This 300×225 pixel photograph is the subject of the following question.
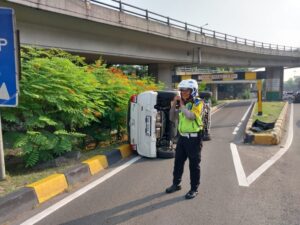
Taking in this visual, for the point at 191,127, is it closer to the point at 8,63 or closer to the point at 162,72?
the point at 8,63

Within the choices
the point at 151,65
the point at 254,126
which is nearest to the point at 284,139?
the point at 254,126

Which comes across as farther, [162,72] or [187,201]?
[162,72]

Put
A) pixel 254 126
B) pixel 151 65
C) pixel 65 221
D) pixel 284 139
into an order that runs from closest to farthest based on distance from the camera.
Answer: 1. pixel 65 221
2. pixel 284 139
3. pixel 254 126
4. pixel 151 65

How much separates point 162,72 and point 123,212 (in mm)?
23793

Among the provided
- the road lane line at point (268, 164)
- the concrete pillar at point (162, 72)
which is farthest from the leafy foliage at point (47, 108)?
the concrete pillar at point (162, 72)

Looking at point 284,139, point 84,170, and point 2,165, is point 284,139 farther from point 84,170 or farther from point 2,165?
point 2,165

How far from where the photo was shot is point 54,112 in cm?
654

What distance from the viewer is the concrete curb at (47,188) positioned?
4184mm

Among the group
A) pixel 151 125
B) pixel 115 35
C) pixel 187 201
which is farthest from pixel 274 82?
pixel 187 201

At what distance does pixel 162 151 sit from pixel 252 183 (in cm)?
262

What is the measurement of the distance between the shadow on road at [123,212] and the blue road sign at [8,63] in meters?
2.22

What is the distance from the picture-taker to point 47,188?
4.95 metres

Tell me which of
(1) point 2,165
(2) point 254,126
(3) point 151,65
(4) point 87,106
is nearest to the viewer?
(1) point 2,165

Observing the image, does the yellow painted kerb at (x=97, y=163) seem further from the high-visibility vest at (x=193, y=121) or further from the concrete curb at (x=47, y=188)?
the high-visibility vest at (x=193, y=121)
